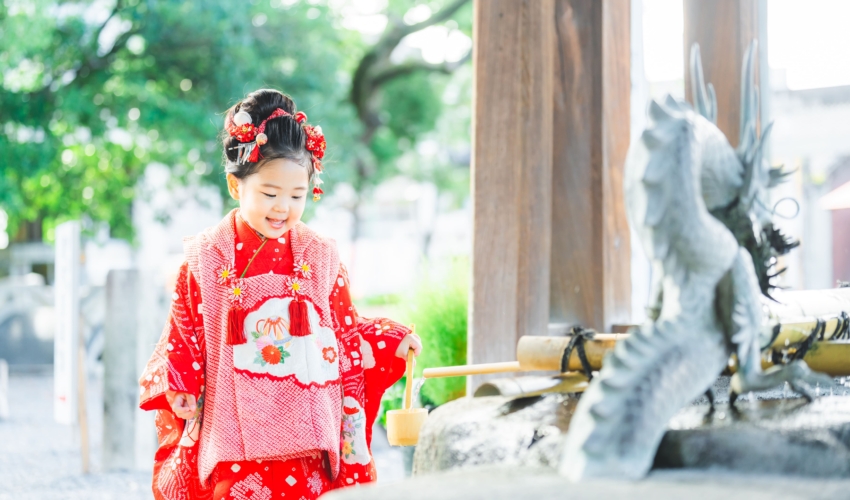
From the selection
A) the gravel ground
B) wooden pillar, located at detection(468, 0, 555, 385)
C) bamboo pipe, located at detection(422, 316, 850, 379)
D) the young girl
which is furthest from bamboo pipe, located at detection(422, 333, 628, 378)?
the gravel ground

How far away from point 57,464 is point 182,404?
3.70m

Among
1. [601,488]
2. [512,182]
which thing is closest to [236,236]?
[512,182]

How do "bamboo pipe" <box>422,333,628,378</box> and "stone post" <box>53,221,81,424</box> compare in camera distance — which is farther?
"stone post" <box>53,221,81,424</box>

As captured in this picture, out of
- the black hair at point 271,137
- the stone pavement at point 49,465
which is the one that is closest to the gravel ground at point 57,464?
the stone pavement at point 49,465

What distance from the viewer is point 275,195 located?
7.01 feet

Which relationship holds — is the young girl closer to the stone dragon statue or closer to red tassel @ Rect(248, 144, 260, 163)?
red tassel @ Rect(248, 144, 260, 163)

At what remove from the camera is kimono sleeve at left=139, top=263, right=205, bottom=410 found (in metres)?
2.08

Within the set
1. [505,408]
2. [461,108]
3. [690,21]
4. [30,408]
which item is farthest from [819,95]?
[461,108]

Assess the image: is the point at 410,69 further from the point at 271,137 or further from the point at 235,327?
the point at 235,327

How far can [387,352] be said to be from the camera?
229 centimetres

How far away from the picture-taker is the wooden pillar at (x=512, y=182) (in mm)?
2686

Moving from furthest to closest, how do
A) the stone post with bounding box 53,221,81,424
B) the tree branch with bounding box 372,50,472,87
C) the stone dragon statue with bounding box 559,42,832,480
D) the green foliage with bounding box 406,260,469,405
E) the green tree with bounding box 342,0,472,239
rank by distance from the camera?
the tree branch with bounding box 372,50,472,87 < the green tree with bounding box 342,0,472,239 < the stone post with bounding box 53,221,81,424 < the green foliage with bounding box 406,260,469,405 < the stone dragon statue with bounding box 559,42,832,480

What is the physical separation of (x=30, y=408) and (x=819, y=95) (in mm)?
7898

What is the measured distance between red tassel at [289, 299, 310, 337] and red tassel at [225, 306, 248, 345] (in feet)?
0.42
